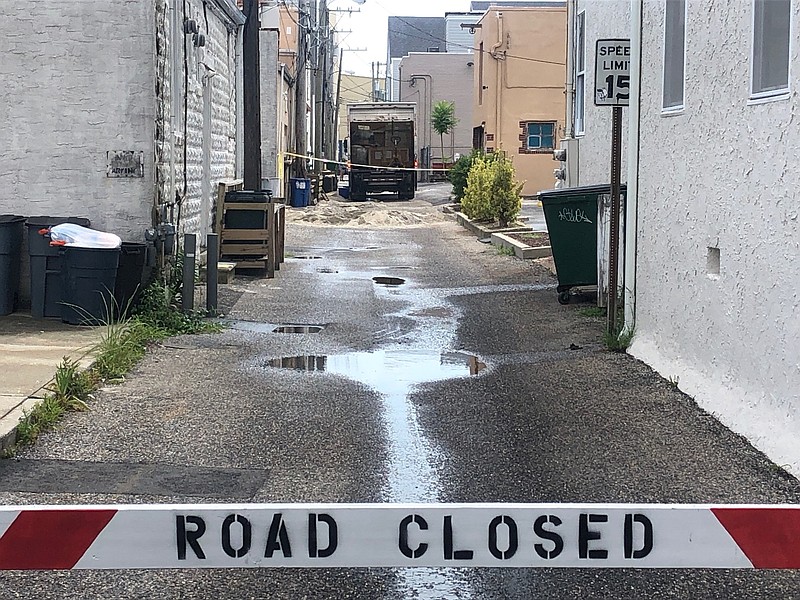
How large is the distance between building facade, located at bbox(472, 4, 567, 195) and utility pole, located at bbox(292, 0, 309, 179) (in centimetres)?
652

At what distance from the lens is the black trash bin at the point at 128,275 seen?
10742 mm

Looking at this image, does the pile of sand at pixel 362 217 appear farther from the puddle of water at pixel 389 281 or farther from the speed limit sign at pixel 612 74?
the speed limit sign at pixel 612 74

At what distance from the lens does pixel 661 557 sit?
2920 millimetres

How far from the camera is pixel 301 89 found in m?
39.7

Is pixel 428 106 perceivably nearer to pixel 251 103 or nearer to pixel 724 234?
pixel 251 103

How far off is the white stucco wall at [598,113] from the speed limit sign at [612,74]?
347cm

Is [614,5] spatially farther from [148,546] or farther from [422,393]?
[148,546]

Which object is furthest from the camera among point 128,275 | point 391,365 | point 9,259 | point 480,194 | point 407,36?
point 407,36

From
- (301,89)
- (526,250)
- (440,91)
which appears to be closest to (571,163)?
(526,250)

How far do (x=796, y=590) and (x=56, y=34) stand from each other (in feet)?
30.8

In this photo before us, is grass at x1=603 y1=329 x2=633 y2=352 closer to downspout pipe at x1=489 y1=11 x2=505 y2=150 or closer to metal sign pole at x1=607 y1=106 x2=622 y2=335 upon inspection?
metal sign pole at x1=607 y1=106 x2=622 y2=335

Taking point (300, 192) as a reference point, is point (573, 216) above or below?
below

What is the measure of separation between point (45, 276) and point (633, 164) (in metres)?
5.53

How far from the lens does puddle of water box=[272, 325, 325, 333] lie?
1134cm
